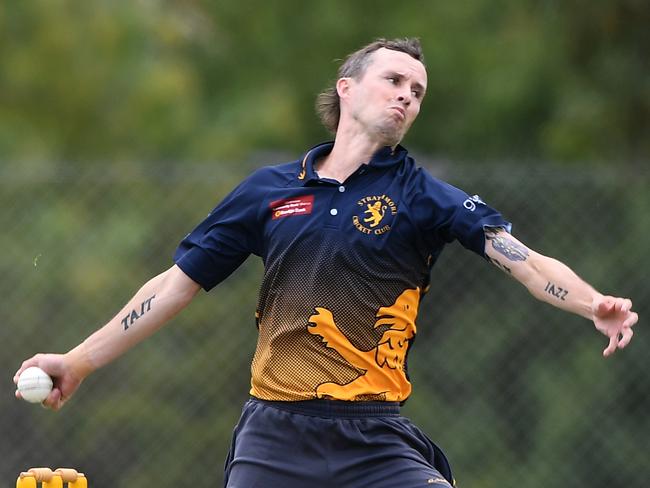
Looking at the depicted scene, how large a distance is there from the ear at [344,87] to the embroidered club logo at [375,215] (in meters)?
0.57

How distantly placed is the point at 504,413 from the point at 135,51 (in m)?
7.61

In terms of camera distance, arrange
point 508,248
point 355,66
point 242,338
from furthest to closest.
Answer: point 242,338 < point 355,66 < point 508,248

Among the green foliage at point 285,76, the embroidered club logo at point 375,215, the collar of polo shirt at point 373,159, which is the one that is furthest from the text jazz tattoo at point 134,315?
the green foliage at point 285,76

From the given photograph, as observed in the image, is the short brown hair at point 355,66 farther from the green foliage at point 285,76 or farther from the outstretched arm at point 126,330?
the green foliage at point 285,76

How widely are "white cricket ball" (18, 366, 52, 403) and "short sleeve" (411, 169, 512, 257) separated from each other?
142 cm

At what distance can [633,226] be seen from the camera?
25.0 feet

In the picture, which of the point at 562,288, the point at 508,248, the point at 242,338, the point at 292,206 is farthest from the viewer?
the point at 242,338

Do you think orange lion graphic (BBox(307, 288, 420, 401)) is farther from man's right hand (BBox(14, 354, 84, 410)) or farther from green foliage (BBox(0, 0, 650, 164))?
green foliage (BBox(0, 0, 650, 164))

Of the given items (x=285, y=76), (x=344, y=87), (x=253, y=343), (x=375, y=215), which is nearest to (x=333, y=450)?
(x=375, y=215)

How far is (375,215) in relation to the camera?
4512 millimetres

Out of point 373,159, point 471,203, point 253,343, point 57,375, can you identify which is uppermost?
point 373,159

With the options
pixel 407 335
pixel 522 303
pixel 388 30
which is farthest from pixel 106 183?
pixel 388 30

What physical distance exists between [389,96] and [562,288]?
0.99 m

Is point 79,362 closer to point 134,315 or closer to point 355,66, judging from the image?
point 134,315
